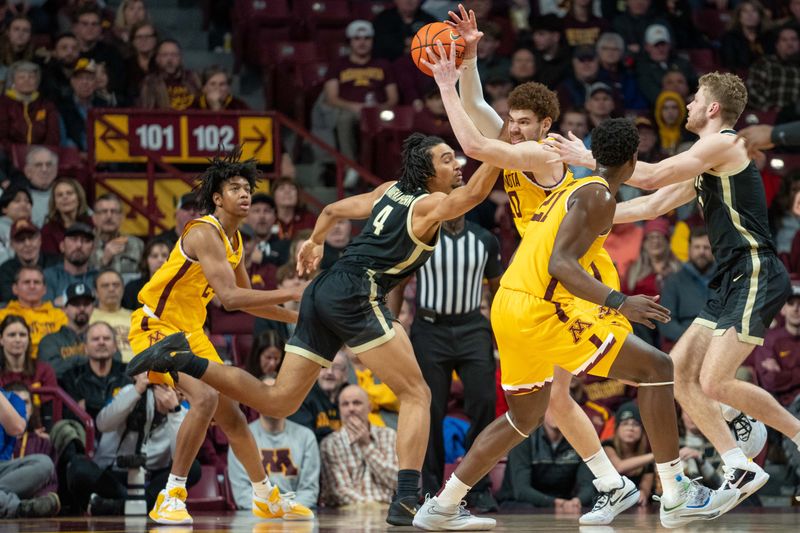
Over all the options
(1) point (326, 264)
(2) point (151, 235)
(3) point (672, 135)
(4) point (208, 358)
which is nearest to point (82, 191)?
(2) point (151, 235)

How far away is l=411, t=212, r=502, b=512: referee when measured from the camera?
9.65 meters

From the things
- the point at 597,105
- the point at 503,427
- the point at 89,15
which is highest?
the point at 89,15

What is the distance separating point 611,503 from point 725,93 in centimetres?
227

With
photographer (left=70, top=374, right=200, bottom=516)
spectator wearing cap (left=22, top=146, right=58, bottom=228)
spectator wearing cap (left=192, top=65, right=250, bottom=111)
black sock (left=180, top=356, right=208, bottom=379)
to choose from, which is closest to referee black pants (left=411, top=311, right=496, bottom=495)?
photographer (left=70, top=374, right=200, bottom=516)

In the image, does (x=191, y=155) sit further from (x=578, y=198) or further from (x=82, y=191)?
(x=578, y=198)

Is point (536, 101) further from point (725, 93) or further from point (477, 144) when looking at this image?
point (725, 93)

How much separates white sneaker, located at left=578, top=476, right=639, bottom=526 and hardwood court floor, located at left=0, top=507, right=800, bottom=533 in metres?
0.07

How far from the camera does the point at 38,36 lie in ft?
47.7

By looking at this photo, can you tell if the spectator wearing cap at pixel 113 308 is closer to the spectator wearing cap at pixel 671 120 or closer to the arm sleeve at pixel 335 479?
the arm sleeve at pixel 335 479

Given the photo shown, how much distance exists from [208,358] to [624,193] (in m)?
5.76

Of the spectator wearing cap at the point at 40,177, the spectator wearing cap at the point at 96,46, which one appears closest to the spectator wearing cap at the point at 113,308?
the spectator wearing cap at the point at 40,177

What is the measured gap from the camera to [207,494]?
10.0 m

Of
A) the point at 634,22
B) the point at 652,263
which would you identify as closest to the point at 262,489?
the point at 652,263

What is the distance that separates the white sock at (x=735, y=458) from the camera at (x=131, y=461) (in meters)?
4.07
